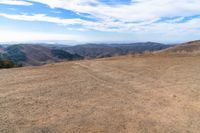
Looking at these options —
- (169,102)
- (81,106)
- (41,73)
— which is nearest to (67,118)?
(81,106)

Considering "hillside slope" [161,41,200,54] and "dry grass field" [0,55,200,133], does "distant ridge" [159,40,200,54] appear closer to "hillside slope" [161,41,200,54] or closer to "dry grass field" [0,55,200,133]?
"hillside slope" [161,41,200,54]

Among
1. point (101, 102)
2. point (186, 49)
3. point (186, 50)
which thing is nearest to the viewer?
point (101, 102)

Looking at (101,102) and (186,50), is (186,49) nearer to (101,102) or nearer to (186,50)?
(186,50)

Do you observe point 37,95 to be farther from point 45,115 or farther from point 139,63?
point 139,63

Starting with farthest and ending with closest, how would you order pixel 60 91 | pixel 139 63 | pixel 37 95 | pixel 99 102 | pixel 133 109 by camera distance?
pixel 139 63, pixel 60 91, pixel 37 95, pixel 99 102, pixel 133 109

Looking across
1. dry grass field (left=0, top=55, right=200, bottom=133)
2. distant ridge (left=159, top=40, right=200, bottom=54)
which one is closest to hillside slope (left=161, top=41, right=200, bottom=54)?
distant ridge (left=159, top=40, right=200, bottom=54)

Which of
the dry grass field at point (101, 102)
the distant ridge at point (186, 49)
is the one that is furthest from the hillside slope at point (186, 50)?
the dry grass field at point (101, 102)

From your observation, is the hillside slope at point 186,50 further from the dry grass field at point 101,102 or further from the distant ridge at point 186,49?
the dry grass field at point 101,102

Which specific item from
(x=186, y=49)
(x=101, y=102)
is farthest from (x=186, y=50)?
(x=101, y=102)

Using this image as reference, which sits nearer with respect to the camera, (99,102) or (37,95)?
(99,102)
